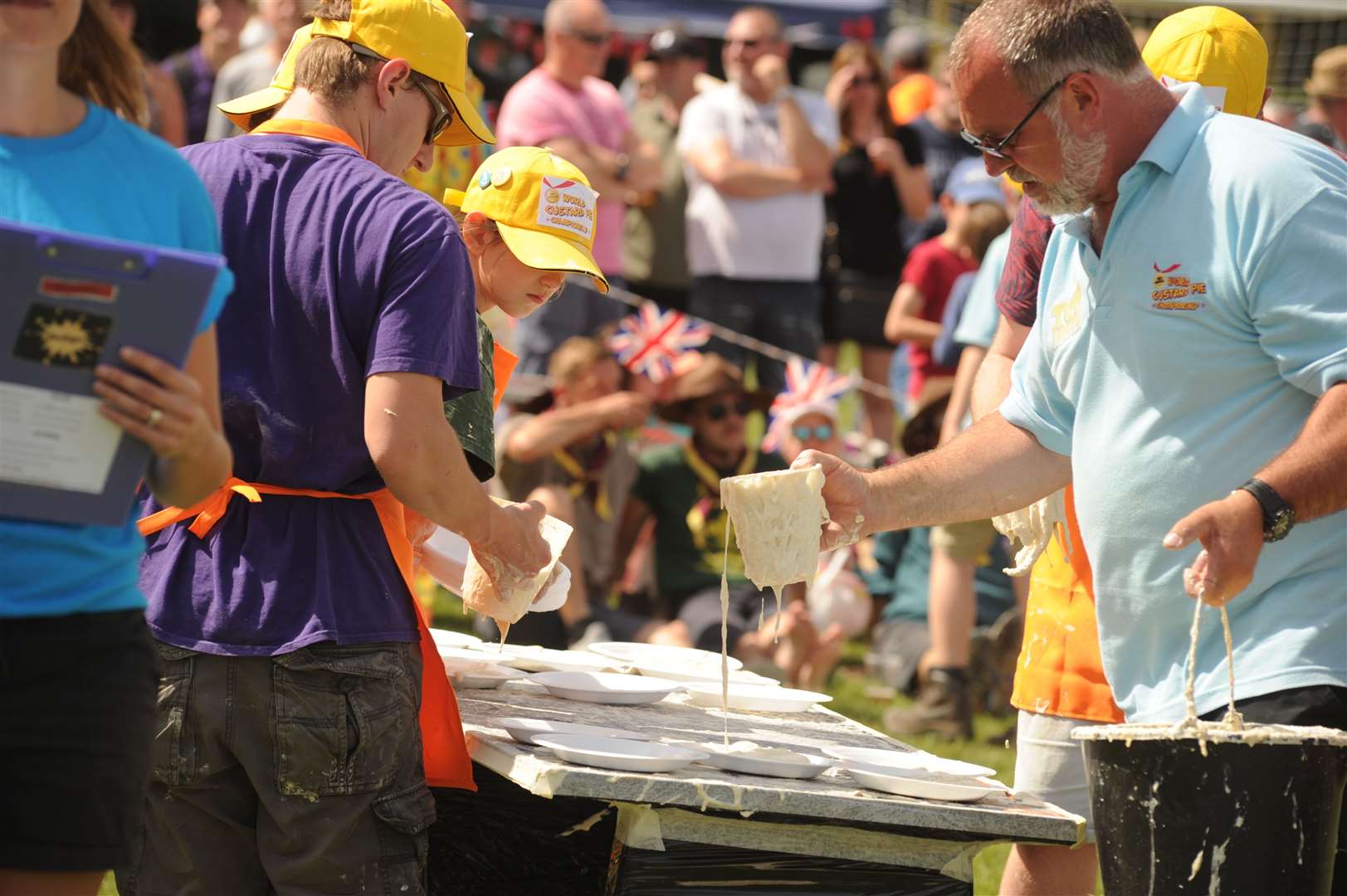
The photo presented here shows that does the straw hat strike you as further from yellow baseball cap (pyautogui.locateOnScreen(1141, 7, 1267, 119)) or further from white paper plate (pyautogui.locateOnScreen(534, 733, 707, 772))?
white paper plate (pyautogui.locateOnScreen(534, 733, 707, 772))

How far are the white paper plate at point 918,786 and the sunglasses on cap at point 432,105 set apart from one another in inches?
56.7

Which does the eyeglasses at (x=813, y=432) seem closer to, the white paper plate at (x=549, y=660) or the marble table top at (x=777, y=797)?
the white paper plate at (x=549, y=660)

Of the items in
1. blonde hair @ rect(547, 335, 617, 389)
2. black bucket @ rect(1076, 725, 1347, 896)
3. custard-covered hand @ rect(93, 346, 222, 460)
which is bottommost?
blonde hair @ rect(547, 335, 617, 389)

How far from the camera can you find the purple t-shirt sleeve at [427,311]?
2840mm

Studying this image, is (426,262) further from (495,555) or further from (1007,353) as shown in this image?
(1007,353)

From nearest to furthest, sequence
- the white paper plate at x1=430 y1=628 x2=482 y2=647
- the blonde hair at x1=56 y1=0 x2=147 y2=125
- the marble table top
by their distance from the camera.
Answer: the blonde hair at x1=56 y1=0 x2=147 y2=125 < the marble table top < the white paper plate at x1=430 y1=628 x2=482 y2=647

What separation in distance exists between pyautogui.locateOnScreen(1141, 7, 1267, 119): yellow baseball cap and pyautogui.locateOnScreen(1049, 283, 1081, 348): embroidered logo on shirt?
994 millimetres

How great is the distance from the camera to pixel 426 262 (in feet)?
9.47

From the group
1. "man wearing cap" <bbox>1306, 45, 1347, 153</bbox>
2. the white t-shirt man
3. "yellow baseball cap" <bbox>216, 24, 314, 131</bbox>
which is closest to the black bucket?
"yellow baseball cap" <bbox>216, 24, 314, 131</bbox>

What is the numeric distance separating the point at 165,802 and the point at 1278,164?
219 cm

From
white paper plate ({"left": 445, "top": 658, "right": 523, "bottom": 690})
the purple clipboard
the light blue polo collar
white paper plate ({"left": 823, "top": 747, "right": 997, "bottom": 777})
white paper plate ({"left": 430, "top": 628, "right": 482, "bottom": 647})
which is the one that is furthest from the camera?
white paper plate ({"left": 430, "top": 628, "right": 482, "bottom": 647})

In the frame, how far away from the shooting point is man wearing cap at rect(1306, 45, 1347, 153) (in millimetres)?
9641

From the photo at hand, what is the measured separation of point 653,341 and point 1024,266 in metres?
4.33

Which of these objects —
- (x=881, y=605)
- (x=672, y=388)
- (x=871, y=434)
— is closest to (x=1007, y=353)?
(x=672, y=388)
